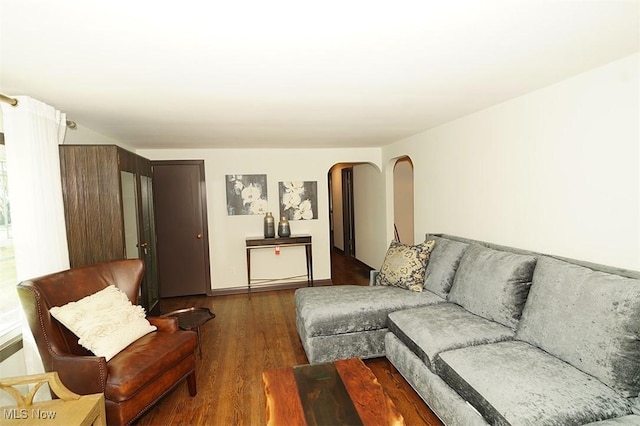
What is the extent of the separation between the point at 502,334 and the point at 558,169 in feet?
3.93

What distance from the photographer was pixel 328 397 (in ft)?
5.67

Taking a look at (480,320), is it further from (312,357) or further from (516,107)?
(516,107)

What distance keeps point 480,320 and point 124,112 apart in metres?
3.14

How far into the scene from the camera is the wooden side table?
155 cm

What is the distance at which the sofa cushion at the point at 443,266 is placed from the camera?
2932 mm

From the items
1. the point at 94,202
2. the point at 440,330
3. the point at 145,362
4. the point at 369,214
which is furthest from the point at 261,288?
the point at 440,330

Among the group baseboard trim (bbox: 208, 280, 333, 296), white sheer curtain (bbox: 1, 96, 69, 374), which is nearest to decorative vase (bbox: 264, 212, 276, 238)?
baseboard trim (bbox: 208, 280, 333, 296)

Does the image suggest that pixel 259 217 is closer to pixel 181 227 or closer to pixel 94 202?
pixel 181 227

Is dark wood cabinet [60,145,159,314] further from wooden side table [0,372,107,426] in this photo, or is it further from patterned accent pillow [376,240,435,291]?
patterned accent pillow [376,240,435,291]

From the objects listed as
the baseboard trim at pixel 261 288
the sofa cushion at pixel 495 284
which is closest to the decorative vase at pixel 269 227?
the baseboard trim at pixel 261 288

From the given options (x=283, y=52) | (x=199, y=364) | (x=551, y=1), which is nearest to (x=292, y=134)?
(x=283, y=52)

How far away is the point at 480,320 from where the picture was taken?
2.36 meters

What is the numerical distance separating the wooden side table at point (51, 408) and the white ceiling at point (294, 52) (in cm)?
158

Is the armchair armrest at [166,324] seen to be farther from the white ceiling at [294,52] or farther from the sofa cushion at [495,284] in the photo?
the sofa cushion at [495,284]
